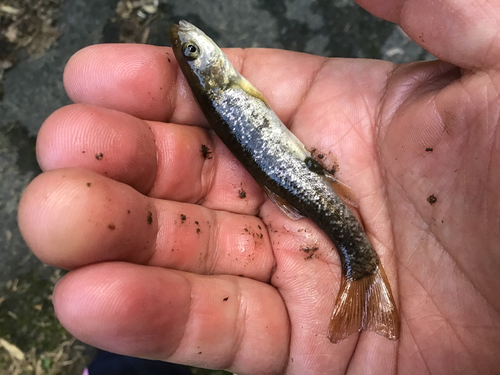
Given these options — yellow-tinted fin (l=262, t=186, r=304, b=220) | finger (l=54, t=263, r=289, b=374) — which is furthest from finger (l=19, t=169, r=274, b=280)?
yellow-tinted fin (l=262, t=186, r=304, b=220)

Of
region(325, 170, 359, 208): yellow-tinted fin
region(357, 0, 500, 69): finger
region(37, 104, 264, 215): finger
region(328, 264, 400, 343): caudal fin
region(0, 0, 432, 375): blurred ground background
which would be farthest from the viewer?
region(0, 0, 432, 375): blurred ground background

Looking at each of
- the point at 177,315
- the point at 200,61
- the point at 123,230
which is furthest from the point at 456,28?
the point at 177,315

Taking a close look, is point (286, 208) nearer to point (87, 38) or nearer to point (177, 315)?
point (177, 315)

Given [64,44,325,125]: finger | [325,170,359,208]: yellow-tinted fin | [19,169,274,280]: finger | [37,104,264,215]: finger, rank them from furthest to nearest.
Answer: [325,170,359,208]: yellow-tinted fin, [64,44,325,125]: finger, [37,104,264,215]: finger, [19,169,274,280]: finger

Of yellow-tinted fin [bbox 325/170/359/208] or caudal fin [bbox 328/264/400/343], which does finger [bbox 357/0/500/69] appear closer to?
yellow-tinted fin [bbox 325/170/359/208]

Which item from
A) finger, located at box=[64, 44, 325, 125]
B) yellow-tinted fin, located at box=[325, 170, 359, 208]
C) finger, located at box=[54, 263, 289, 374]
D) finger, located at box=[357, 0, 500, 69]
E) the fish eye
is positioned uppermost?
finger, located at box=[357, 0, 500, 69]

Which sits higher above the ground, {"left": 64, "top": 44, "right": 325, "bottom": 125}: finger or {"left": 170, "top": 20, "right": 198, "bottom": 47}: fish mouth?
{"left": 170, "top": 20, "right": 198, "bottom": 47}: fish mouth

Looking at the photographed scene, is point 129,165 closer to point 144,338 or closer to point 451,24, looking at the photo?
point 144,338
